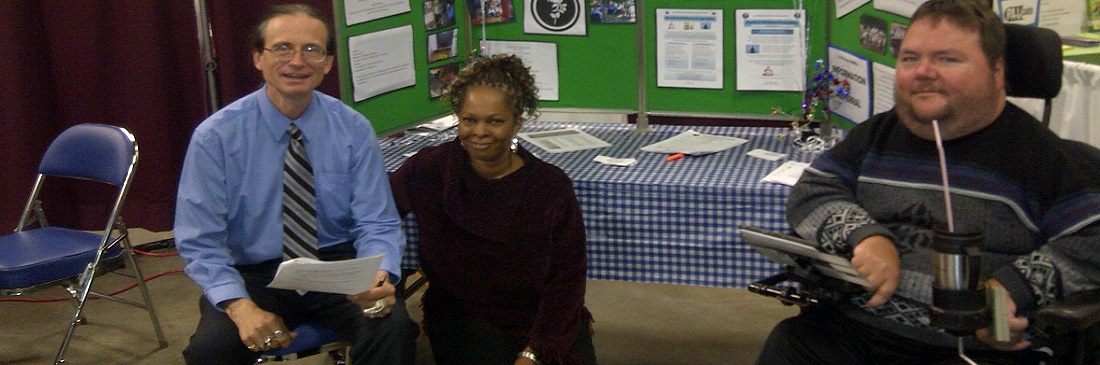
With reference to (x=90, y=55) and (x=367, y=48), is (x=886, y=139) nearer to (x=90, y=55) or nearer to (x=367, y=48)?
(x=367, y=48)

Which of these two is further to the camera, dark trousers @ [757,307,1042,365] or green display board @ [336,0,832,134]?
green display board @ [336,0,832,134]

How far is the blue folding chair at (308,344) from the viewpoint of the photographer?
251 cm

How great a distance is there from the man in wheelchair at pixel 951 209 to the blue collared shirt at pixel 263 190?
1.06 m

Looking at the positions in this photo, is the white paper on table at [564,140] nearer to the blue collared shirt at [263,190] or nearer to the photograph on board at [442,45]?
the photograph on board at [442,45]

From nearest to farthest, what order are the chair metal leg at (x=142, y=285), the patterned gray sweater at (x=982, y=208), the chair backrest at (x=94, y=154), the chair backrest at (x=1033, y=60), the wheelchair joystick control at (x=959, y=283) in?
the wheelchair joystick control at (x=959, y=283) → the patterned gray sweater at (x=982, y=208) → the chair backrest at (x=1033, y=60) → the chair backrest at (x=94, y=154) → the chair metal leg at (x=142, y=285)

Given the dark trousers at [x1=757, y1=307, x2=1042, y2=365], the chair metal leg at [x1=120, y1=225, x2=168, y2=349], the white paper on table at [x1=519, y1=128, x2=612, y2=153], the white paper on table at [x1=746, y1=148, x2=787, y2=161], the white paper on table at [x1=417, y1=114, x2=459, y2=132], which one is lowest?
the chair metal leg at [x1=120, y1=225, x2=168, y2=349]

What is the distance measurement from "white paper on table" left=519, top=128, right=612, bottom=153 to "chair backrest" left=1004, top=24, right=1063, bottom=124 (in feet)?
4.75

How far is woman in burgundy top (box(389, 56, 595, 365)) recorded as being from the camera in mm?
2602

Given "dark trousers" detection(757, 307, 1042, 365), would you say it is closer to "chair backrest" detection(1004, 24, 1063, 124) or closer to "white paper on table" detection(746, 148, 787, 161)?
"chair backrest" detection(1004, 24, 1063, 124)

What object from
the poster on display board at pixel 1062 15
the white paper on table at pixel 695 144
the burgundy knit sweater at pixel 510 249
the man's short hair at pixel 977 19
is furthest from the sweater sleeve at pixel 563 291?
the poster on display board at pixel 1062 15

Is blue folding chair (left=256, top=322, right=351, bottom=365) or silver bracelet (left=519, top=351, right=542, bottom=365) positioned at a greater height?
blue folding chair (left=256, top=322, right=351, bottom=365)

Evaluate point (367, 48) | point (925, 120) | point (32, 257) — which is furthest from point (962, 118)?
point (32, 257)

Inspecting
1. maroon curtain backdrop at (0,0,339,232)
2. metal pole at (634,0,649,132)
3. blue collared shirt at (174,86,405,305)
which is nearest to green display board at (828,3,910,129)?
metal pole at (634,0,649,132)

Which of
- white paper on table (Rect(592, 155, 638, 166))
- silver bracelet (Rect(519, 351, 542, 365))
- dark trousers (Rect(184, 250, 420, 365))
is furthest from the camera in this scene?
white paper on table (Rect(592, 155, 638, 166))
